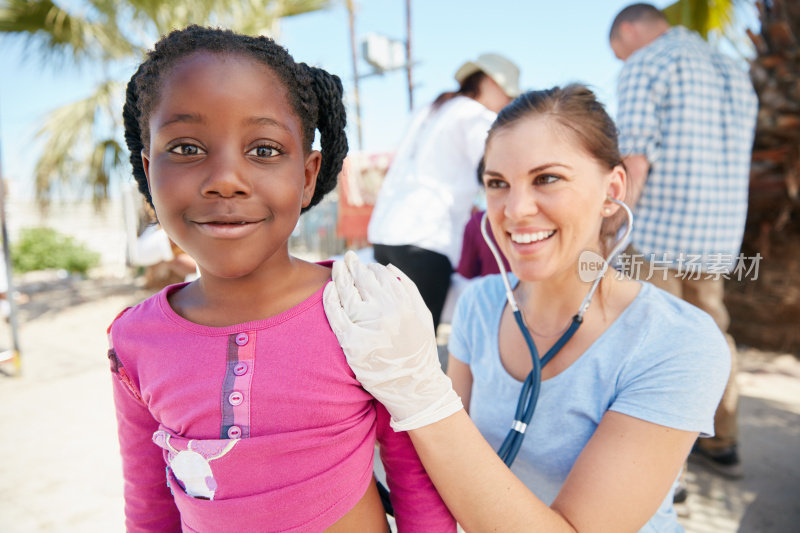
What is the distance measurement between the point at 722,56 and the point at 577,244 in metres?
2.08

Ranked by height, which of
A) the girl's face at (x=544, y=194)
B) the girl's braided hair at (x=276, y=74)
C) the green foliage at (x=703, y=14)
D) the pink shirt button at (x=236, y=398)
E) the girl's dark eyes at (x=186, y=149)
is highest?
the green foliage at (x=703, y=14)

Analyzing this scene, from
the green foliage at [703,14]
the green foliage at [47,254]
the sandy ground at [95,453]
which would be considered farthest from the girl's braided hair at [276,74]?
the green foliage at [47,254]

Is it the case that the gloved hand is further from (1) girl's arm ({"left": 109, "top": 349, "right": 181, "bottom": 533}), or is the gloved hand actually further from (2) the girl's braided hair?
(1) girl's arm ({"left": 109, "top": 349, "right": 181, "bottom": 533})

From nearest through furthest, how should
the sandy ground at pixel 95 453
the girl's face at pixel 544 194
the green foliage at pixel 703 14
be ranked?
the girl's face at pixel 544 194 → the sandy ground at pixel 95 453 → the green foliage at pixel 703 14

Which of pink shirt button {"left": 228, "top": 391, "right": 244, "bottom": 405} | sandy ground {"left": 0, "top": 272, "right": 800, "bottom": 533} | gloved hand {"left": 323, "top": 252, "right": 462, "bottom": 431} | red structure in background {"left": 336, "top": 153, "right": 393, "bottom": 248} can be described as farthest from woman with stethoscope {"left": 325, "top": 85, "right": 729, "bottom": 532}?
red structure in background {"left": 336, "top": 153, "right": 393, "bottom": 248}

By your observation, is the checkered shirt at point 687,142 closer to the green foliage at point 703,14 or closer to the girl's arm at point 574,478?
the girl's arm at point 574,478

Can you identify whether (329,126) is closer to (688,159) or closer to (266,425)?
(266,425)

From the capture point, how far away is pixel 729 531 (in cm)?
227

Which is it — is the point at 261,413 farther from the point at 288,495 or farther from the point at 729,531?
the point at 729,531

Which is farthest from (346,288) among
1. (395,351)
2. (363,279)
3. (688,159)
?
(688,159)

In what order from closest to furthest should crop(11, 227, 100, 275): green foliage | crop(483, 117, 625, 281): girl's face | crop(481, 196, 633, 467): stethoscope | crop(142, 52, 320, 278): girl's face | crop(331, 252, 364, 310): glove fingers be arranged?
crop(142, 52, 320, 278): girl's face, crop(331, 252, 364, 310): glove fingers, crop(481, 196, 633, 467): stethoscope, crop(483, 117, 625, 281): girl's face, crop(11, 227, 100, 275): green foliage

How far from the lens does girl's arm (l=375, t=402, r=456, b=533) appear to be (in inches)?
39.4

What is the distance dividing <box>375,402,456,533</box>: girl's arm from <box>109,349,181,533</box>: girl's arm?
50 centimetres

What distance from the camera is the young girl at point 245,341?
89 cm
